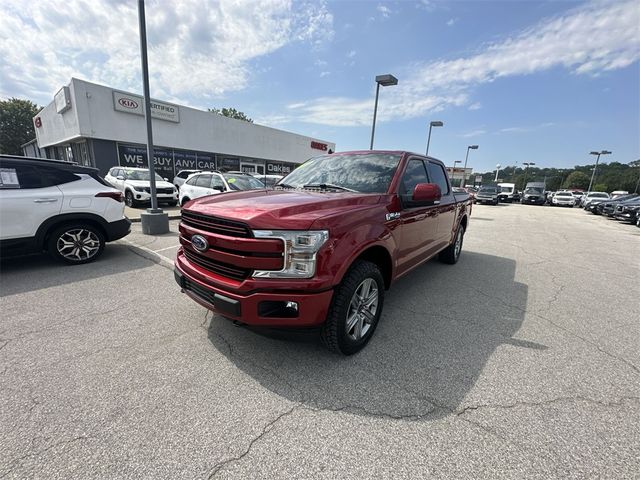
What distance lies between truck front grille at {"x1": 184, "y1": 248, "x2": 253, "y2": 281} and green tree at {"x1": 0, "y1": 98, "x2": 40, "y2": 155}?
65.0 metres

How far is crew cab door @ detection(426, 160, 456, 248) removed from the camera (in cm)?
457

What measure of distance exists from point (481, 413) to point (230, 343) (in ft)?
7.10

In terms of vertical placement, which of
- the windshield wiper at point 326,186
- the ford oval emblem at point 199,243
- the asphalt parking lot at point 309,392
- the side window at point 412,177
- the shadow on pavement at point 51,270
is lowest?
the shadow on pavement at point 51,270

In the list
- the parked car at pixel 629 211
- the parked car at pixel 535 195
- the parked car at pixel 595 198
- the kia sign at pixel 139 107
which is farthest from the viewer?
the parked car at pixel 535 195

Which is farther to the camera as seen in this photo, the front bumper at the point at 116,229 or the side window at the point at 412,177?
the front bumper at the point at 116,229

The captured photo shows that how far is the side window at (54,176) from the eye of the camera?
469 centimetres

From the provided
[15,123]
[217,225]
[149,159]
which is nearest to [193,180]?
[149,159]

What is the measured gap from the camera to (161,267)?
506 centimetres

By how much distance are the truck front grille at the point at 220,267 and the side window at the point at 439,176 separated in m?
3.28

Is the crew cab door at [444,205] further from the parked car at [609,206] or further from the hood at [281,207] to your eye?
the parked car at [609,206]

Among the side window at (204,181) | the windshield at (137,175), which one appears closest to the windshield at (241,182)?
the side window at (204,181)

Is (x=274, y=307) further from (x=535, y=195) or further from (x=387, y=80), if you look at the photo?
(x=535, y=195)

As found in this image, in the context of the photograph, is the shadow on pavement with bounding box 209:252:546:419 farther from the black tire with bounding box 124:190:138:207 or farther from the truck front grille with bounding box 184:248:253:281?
the black tire with bounding box 124:190:138:207

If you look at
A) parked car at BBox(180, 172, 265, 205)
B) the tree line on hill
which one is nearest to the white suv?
parked car at BBox(180, 172, 265, 205)
